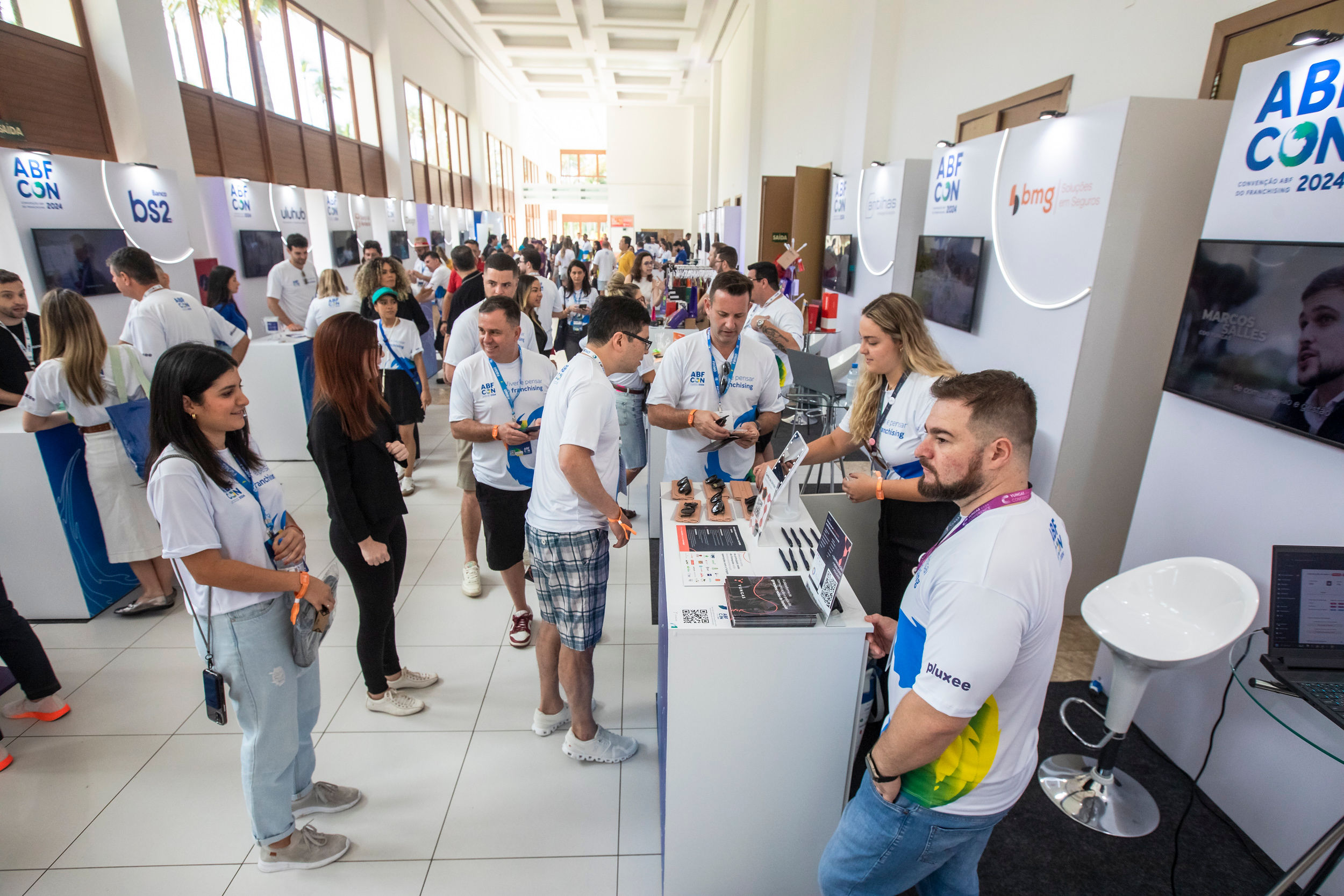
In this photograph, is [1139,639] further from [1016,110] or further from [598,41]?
[598,41]

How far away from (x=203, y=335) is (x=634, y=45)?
53.7 feet

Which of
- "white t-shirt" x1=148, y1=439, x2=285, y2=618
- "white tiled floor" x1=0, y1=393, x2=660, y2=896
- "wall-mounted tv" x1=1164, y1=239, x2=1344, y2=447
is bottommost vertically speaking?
"white tiled floor" x1=0, y1=393, x2=660, y2=896

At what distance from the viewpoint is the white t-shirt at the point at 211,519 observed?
1.54m

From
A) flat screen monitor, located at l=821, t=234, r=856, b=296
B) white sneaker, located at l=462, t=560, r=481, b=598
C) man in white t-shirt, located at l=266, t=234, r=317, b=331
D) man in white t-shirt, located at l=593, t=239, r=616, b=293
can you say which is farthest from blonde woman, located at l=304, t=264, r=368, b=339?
man in white t-shirt, located at l=593, t=239, r=616, b=293

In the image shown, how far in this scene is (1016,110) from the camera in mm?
4406

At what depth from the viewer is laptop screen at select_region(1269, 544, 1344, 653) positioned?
166cm

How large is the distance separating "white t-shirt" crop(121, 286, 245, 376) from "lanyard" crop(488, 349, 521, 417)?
7.25 feet

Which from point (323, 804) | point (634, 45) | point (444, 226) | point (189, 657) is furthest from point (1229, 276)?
point (634, 45)

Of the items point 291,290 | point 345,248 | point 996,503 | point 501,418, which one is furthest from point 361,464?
point 345,248

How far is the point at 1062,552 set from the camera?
1247 mm

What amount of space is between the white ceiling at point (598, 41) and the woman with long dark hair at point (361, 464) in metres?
13.7

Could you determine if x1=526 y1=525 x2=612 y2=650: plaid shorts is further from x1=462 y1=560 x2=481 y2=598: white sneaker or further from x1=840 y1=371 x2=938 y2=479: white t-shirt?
x1=462 y1=560 x2=481 y2=598: white sneaker

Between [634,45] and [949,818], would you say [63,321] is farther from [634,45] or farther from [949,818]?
[634,45]

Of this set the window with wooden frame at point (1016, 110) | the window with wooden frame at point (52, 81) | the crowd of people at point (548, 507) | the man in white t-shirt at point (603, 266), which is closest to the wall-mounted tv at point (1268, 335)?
the crowd of people at point (548, 507)
